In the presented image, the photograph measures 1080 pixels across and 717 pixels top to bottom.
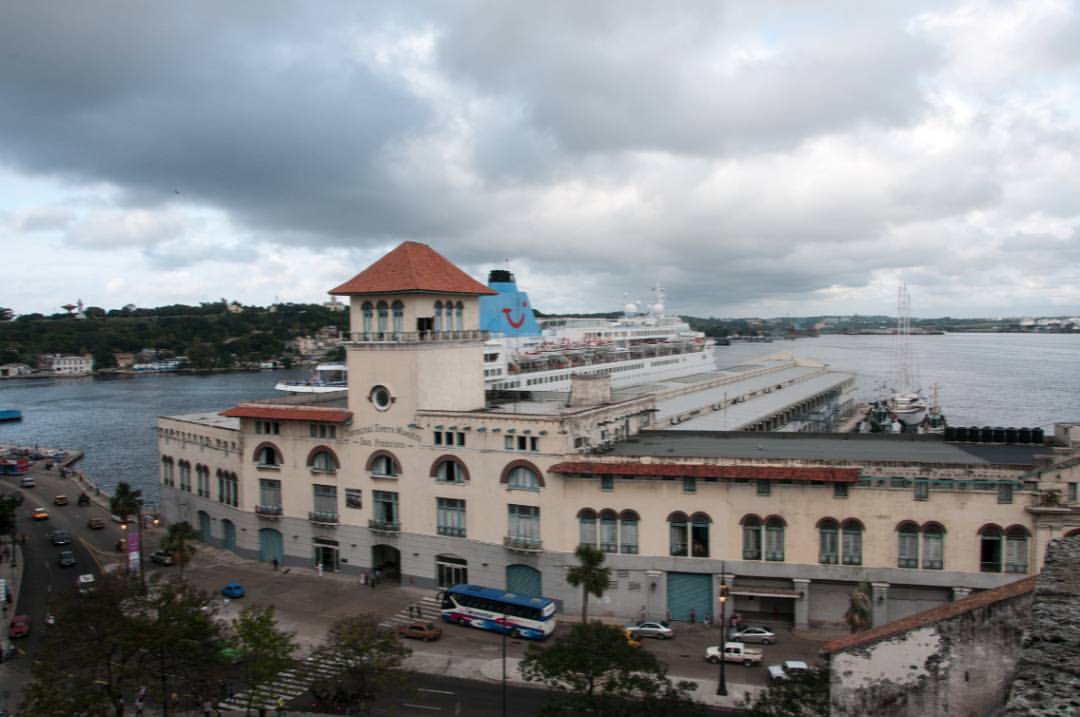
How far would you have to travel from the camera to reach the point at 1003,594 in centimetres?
1934

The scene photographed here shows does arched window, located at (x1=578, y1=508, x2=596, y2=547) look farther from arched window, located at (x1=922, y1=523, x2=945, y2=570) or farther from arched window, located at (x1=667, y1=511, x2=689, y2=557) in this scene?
arched window, located at (x1=922, y1=523, x2=945, y2=570)

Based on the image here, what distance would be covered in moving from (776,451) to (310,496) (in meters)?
25.9

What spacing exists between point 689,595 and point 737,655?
500 centimetres

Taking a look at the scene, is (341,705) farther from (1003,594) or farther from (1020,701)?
(1020,701)

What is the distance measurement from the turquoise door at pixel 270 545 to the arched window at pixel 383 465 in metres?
8.38

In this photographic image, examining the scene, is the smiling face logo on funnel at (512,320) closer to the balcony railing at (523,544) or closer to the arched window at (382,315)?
the arched window at (382,315)

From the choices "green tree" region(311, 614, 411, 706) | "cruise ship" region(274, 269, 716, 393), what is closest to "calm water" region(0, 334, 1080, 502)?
"cruise ship" region(274, 269, 716, 393)

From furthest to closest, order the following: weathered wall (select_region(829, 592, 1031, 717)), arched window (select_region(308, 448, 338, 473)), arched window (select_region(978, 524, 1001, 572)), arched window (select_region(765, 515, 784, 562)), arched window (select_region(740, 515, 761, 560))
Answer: arched window (select_region(308, 448, 338, 473))
arched window (select_region(740, 515, 761, 560))
arched window (select_region(765, 515, 784, 562))
arched window (select_region(978, 524, 1001, 572))
weathered wall (select_region(829, 592, 1031, 717))

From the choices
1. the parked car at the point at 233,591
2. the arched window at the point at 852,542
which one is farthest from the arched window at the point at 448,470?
the arched window at the point at 852,542

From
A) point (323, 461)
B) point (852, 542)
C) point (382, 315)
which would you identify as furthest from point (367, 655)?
point (382, 315)

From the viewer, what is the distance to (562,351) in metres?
98.6

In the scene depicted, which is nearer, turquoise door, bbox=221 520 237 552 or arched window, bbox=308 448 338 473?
arched window, bbox=308 448 338 473

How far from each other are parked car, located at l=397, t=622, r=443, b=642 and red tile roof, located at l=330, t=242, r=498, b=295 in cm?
1714

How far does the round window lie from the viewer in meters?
44.0
